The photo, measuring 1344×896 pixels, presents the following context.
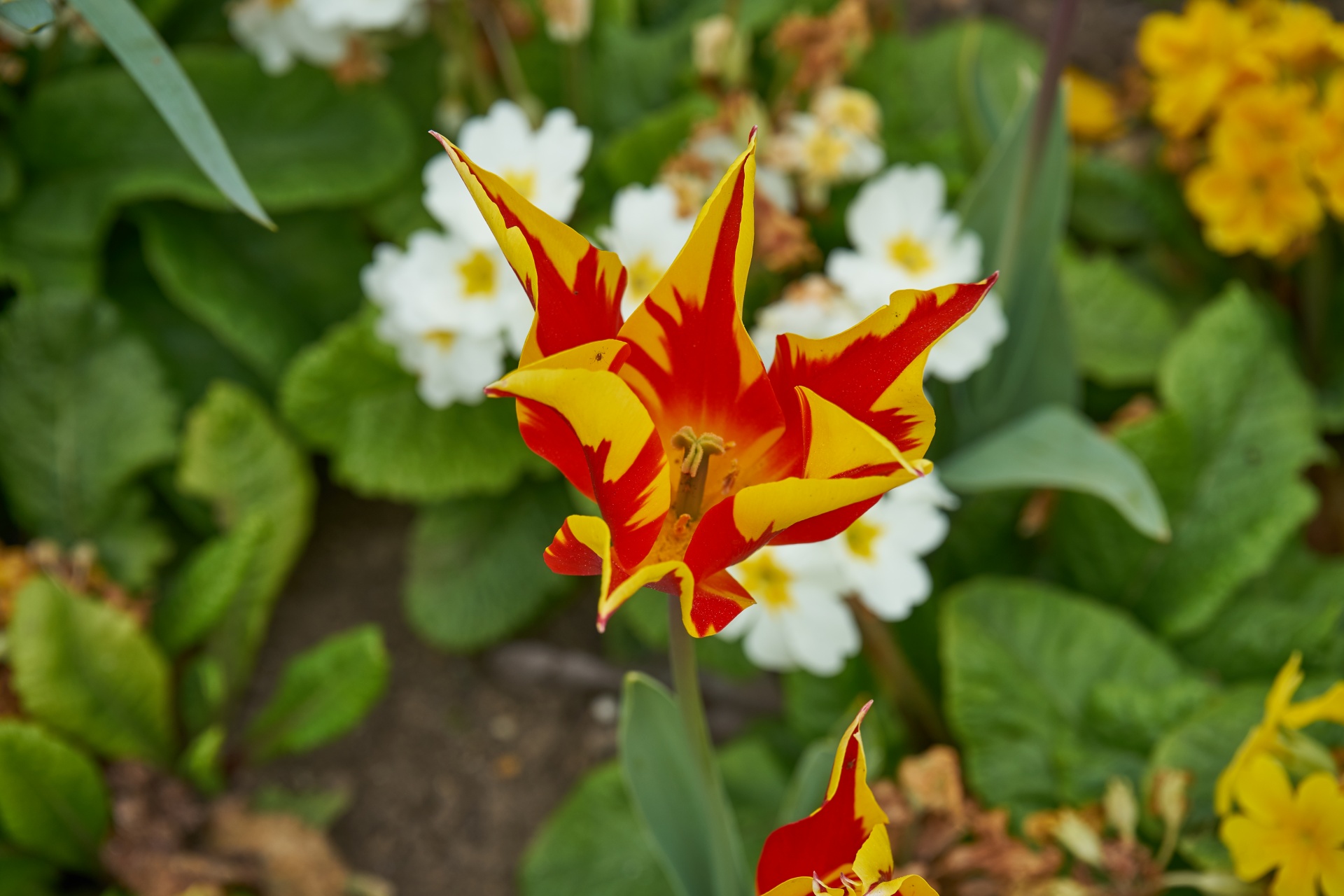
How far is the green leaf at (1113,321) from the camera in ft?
5.27

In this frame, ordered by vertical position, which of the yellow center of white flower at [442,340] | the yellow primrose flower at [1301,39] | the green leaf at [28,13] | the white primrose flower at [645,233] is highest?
the green leaf at [28,13]

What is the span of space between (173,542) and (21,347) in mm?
343

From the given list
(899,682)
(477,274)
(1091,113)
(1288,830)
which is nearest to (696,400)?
(1288,830)

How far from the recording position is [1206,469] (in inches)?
57.7

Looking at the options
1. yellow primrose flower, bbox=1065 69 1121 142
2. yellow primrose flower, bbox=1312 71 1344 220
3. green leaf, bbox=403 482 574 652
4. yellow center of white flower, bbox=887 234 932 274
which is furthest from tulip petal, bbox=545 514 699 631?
yellow primrose flower, bbox=1065 69 1121 142

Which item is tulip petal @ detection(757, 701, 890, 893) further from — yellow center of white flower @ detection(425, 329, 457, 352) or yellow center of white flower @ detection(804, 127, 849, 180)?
yellow center of white flower @ detection(804, 127, 849, 180)

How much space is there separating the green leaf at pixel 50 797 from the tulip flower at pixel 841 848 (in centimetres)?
92

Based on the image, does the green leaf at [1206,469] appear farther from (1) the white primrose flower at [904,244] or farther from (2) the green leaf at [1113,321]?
(1) the white primrose flower at [904,244]

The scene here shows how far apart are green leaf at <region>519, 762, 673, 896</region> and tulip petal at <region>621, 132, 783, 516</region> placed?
85 centimetres

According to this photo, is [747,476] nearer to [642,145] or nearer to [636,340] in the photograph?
[636,340]

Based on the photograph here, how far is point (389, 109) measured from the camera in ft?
5.83

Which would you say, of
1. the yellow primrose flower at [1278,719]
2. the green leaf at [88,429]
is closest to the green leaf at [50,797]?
the green leaf at [88,429]

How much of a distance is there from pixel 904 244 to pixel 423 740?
0.92 meters

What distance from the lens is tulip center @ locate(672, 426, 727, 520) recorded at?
0.62m
